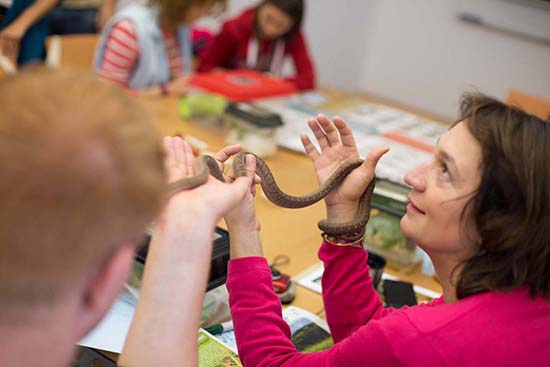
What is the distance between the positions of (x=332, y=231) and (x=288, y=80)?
205 centimetres

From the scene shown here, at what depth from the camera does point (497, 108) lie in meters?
1.14

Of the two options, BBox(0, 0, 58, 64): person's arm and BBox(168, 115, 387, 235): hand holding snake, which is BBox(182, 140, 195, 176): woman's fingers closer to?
BBox(168, 115, 387, 235): hand holding snake

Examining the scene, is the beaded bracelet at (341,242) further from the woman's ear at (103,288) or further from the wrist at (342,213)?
the woman's ear at (103,288)

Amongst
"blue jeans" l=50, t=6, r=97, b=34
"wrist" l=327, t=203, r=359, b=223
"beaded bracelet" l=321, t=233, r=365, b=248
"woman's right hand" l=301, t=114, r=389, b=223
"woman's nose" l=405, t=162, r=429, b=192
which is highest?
"woman's nose" l=405, t=162, r=429, b=192

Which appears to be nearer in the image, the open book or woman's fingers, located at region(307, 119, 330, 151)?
the open book

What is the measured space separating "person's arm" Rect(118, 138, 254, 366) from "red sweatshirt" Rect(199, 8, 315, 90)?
Result: 269 cm

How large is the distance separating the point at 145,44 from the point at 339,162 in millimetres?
1714

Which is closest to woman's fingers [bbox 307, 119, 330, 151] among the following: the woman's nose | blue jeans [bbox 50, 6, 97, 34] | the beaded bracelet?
the beaded bracelet

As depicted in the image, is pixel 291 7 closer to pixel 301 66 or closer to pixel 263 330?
pixel 301 66

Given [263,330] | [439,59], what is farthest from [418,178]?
[439,59]

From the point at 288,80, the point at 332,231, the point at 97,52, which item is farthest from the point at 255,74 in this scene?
the point at 332,231

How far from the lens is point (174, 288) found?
2.78 feet

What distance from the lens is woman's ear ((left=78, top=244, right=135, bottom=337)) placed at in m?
0.64

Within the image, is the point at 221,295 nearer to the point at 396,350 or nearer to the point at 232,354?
the point at 232,354
